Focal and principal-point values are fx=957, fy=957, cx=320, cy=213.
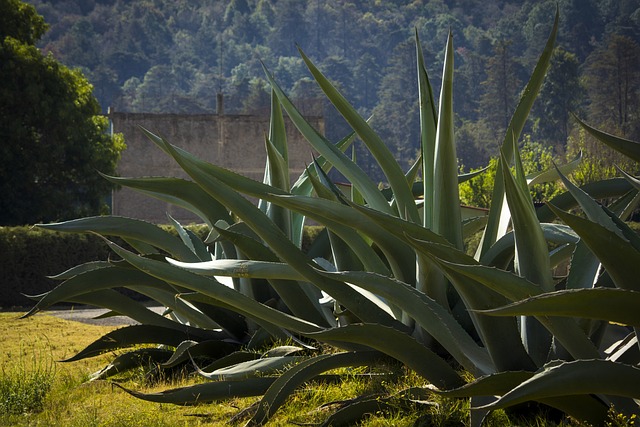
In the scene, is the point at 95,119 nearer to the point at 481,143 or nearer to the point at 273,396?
the point at 273,396

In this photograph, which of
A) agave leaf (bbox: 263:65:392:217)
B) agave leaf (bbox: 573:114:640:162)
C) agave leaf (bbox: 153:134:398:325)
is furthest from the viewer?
agave leaf (bbox: 263:65:392:217)

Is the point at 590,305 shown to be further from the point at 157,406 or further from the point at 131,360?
the point at 131,360

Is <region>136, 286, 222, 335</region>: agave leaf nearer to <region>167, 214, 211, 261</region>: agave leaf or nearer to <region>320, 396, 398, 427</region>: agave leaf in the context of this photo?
<region>167, 214, 211, 261</region>: agave leaf

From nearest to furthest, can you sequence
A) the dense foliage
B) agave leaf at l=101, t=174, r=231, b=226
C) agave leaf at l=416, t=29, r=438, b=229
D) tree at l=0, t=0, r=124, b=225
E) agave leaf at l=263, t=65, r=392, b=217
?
agave leaf at l=416, t=29, r=438, b=229 → agave leaf at l=263, t=65, r=392, b=217 → agave leaf at l=101, t=174, r=231, b=226 → tree at l=0, t=0, r=124, b=225 → the dense foliage

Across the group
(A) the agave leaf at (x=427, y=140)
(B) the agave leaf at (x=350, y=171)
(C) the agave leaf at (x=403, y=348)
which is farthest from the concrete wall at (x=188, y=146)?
(C) the agave leaf at (x=403, y=348)

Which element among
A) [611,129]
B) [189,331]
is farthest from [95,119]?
[611,129]

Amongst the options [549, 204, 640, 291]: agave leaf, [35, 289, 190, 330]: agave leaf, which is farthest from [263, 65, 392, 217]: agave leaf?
[549, 204, 640, 291]: agave leaf

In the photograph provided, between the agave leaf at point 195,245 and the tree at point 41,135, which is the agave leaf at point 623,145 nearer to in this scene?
the agave leaf at point 195,245

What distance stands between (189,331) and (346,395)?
207cm

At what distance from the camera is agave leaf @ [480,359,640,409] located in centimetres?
301

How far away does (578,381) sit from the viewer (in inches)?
123

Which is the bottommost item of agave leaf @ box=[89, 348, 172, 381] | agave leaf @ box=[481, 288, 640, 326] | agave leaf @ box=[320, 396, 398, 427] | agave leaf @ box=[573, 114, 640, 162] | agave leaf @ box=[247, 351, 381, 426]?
agave leaf @ box=[89, 348, 172, 381]

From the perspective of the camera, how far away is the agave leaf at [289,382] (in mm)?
4203

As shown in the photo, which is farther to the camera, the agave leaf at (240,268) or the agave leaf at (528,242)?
the agave leaf at (240,268)
